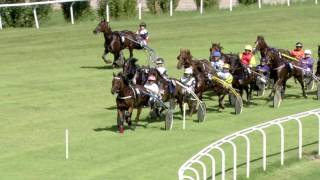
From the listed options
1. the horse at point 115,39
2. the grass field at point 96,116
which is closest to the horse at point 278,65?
the grass field at point 96,116

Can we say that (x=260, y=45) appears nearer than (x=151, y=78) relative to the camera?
No

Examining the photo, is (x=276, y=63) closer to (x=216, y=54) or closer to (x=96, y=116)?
(x=216, y=54)

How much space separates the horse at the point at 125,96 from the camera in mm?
19234

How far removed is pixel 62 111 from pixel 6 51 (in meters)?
14.0

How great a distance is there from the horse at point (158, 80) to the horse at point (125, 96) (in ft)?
3.16

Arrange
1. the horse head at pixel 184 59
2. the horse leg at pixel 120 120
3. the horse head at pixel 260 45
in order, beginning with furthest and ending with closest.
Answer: the horse head at pixel 260 45 < the horse head at pixel 184 59 < the horse leg at pixel 120 120

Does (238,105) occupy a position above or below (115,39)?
below

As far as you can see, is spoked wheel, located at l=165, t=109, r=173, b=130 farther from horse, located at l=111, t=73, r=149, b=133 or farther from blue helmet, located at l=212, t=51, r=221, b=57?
blue helmet, located at l=212, t=51, r=221, b=57

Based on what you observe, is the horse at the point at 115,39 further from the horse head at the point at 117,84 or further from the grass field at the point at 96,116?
the horse head at the point at 117,84

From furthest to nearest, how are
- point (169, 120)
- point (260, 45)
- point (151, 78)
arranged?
point (260, 45) → point (151, 78) → point (169, 120)

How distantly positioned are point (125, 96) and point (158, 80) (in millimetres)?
1864

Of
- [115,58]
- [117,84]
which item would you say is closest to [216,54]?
[117,84]

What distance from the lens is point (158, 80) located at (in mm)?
21000

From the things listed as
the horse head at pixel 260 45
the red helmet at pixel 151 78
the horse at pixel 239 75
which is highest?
the horse head at pixel 260 45
